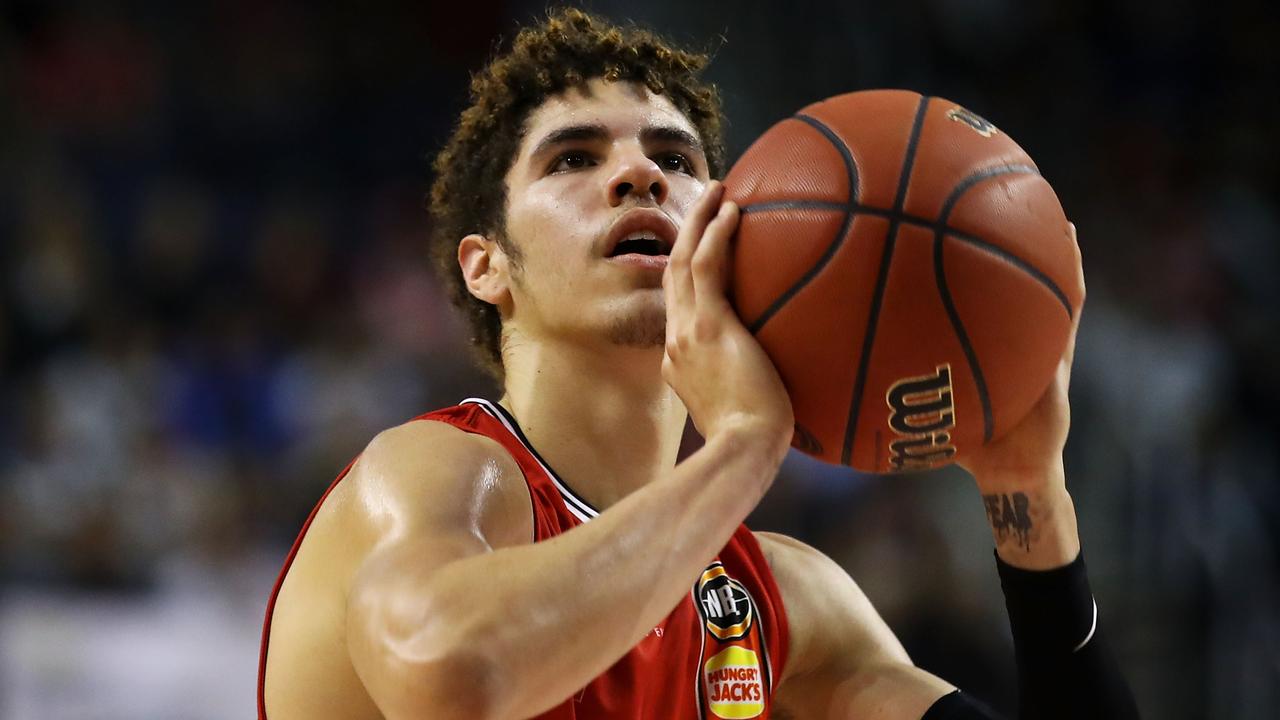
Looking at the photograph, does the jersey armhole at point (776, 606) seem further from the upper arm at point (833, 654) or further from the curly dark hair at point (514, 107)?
the curly dark hair at point (514, 107)

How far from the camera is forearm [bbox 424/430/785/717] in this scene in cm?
225

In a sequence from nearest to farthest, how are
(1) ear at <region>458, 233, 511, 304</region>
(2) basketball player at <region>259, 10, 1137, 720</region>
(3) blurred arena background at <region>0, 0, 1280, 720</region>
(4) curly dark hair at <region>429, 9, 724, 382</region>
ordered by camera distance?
(2) basketball player at <region>259, 10, 1137, 720</region>, (1) ear at <region>458, 233, 511, 304</region>, (4) curly dark hair at <region>429, 9, 724, 382</region>, (3) blurred arena background at <region>0, 0, 1280, 720</region>

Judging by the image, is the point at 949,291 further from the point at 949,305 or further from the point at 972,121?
the point at 972,121

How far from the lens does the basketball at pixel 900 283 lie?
8.33 feet

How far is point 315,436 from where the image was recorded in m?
7.41

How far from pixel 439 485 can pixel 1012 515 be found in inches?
54.0

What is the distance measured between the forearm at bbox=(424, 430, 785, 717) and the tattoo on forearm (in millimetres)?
969

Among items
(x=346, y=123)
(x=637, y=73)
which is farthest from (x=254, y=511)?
(x=637, y=73)

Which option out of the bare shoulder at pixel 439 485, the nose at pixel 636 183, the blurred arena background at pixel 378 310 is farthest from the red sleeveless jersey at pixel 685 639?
the blurred arena background at pixel 378 310

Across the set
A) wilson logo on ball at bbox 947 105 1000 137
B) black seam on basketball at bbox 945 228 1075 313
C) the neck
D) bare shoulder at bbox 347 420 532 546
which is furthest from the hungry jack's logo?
wilson logo on ball at bbox 947 105 1000 137

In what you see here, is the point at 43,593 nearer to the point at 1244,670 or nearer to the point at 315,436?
the point at 315,436

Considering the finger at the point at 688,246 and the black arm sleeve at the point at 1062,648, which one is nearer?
the finger at the point at 688,246

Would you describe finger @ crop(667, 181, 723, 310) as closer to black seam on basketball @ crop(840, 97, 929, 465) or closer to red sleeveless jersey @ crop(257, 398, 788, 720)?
black seam on basketball @ crop(840, 97, 929, 465)

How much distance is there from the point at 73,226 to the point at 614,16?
11.8ft
